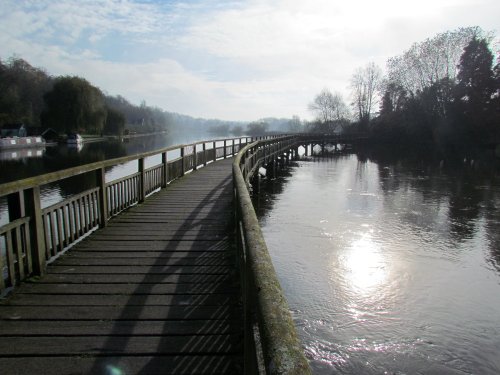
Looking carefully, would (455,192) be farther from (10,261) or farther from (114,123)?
(114,123)

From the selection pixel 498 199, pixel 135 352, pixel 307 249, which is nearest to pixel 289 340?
pixel 135 352

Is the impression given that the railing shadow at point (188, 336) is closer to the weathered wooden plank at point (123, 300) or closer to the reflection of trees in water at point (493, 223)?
the weathered wooden plank at point (123, 300)

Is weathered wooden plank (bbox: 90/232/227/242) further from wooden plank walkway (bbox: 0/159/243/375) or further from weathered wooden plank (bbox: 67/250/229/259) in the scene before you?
weathered wooden plank (bbox: 67/250/229/259)

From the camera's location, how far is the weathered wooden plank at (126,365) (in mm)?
2695

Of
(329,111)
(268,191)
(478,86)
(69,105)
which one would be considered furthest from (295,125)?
(268,191)

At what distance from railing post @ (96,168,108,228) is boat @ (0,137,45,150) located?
53.3 metres

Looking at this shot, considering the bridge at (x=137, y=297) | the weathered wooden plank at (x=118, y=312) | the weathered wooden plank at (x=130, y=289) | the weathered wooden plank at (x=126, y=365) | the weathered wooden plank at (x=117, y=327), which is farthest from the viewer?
the weathered wooden plank at (x=130, y=289)

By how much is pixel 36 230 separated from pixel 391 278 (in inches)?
293

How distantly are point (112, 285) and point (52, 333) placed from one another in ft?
3.28

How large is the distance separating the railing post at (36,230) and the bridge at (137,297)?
11mm

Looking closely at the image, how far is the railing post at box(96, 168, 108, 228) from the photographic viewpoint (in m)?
6.30

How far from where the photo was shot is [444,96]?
48594 mm

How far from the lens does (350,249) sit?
35.1 feet

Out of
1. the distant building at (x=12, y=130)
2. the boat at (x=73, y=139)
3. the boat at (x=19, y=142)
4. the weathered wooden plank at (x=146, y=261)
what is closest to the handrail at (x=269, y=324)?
the weathered wooden plank at (x=146, y=261)
